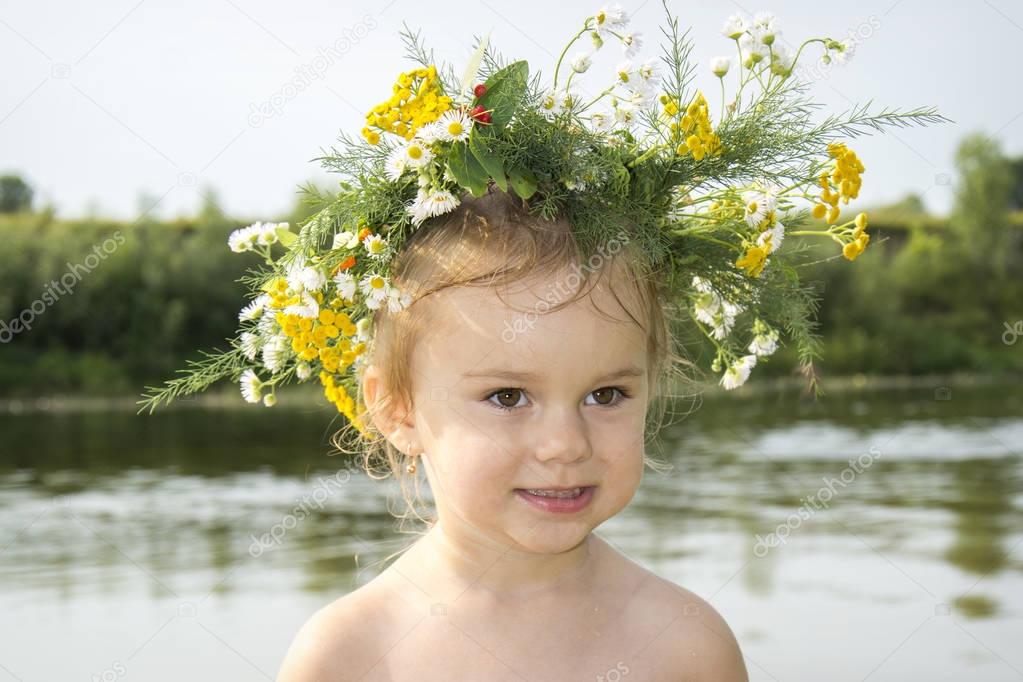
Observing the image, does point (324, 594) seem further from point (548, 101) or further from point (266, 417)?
point (266, 417)

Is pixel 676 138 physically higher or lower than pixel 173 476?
higher

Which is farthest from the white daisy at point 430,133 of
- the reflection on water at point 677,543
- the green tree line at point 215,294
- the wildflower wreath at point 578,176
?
the green tree line at point 215,294

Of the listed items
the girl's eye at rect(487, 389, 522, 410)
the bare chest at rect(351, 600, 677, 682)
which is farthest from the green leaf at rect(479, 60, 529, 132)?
the bare chest at rect(351, 600, 677, 682)

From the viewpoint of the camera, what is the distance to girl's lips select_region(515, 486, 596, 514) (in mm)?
1792

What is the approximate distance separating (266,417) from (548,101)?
1867cm

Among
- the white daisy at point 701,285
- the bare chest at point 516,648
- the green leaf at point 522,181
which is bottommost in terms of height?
the bare chest at point 516,648

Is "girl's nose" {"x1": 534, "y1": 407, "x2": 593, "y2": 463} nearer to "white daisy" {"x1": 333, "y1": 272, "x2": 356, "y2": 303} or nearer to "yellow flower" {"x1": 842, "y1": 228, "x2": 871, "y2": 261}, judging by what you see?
"white daisy" {"x1": 333, "y1": 272, "x2": 356, "y2": 303}

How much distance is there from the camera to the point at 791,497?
8.96 metres

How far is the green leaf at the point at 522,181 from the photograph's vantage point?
1821 mm

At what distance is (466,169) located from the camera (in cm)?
183

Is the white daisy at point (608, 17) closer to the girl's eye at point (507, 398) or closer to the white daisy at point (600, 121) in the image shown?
the white daisy at point (600, 121)

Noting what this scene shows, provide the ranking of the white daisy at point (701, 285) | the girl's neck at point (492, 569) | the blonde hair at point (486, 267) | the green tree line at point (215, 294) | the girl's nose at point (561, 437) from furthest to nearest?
1. the green tree line at point (215, 294)
2. the white daisy at point (701, 285)
3. the girl's neck at point (492, 569)
4. the blonde hair at point (486, 267)
5. the girl's nose at point (561, 437)

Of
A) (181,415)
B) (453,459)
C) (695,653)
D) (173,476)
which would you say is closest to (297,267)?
(453,459)

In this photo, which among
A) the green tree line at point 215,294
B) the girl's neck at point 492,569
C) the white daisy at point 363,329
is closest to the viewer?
the girl's neck at point 492,569
